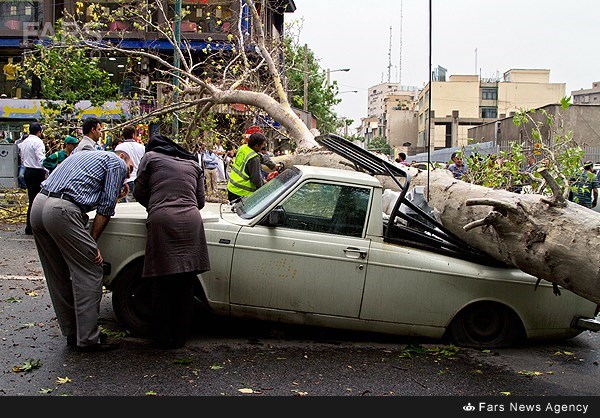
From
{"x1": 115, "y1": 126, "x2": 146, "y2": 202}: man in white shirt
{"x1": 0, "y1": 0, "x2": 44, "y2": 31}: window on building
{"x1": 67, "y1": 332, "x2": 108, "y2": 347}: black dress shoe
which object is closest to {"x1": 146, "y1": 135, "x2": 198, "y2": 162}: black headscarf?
{"x1": 67, "y1": 332, "x2": 108, "y2": 347}: black dress shoe

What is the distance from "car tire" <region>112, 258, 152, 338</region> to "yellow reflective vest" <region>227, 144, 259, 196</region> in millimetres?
3059

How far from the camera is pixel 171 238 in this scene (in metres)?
5.34

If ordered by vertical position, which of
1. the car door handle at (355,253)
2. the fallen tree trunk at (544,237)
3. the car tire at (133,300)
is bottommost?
the car tire at (133,300)

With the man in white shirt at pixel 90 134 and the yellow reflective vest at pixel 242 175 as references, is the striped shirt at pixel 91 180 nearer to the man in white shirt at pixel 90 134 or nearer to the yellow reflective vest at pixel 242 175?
the man in white shirt at pixel 90 134

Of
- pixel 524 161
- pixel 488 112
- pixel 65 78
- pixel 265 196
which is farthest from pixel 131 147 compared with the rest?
pixel 488 112

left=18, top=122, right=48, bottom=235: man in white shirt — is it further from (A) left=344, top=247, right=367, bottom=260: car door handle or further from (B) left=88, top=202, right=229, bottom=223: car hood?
(A) left=344, top=247, right=367, bottom=260: car door handle

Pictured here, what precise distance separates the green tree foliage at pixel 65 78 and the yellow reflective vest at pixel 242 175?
17.6ft

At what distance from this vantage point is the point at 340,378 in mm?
5023

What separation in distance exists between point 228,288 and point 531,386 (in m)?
2.47

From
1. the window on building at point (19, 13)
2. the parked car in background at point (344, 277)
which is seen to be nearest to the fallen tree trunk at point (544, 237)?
the parked car in background at point (344, 277)

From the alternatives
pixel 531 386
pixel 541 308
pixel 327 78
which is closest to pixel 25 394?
pixel 531 386

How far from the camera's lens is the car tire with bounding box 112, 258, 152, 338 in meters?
5.69

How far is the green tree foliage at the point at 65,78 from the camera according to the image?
514 inches

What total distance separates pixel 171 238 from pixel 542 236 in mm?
2835
